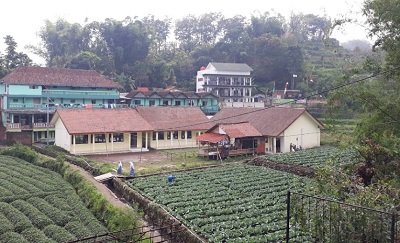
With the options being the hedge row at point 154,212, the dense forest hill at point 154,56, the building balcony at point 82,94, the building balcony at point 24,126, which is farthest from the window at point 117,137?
the dense forest hill at point 154,56

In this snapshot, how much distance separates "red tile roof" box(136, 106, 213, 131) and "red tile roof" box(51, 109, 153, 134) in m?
1.31

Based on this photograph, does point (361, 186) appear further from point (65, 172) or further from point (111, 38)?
point (111, 38)

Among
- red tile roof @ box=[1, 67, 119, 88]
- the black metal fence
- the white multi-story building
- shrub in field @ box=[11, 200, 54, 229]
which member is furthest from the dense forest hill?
the black metal fence

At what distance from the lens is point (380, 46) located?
51.6 feet

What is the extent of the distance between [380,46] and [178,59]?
60579 millimetres

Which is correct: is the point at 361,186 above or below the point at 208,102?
below

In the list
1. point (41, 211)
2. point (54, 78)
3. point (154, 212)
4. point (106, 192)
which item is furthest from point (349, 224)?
point (54, 78)

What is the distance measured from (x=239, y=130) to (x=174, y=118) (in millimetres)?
9250

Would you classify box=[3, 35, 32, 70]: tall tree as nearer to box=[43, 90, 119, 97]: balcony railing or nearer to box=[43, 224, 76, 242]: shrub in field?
box=[43, 90, 119, 97]: balcony railing

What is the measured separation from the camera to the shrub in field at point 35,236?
15.0m

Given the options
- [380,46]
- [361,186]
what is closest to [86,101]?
[380,46]

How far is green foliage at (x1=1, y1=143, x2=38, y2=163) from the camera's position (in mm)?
30422

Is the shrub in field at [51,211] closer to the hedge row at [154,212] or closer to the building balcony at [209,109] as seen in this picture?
the hedge row at [154,212]

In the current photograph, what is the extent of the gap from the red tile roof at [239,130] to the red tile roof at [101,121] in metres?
7.67
